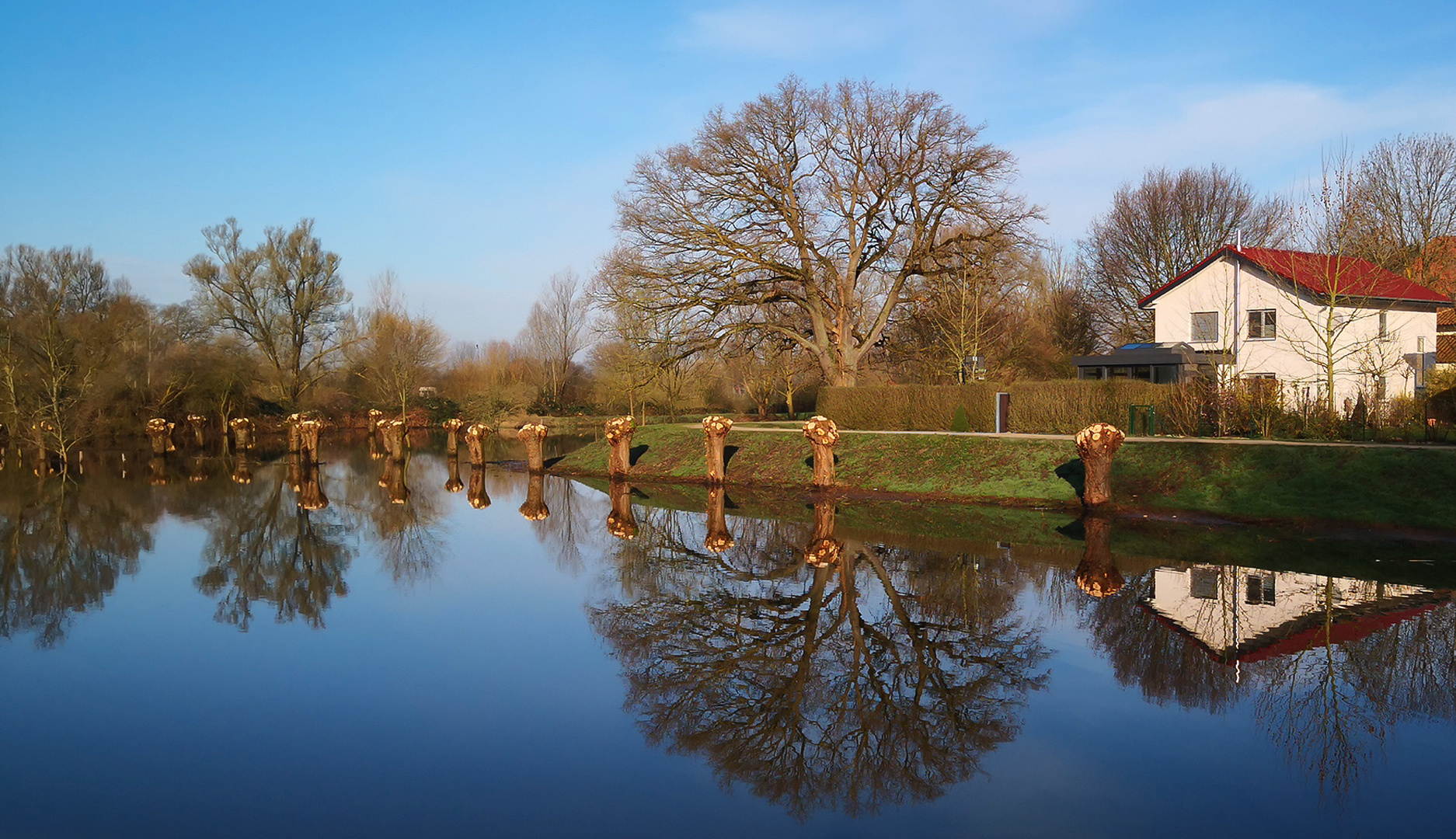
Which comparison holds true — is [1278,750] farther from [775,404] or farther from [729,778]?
[775,404]

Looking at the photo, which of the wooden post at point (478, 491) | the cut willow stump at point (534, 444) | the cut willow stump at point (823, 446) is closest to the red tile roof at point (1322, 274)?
the cut willow stump at point (823, 446)

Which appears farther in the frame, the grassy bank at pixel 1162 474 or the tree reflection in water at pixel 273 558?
the grassy bank at pixel 1162 474

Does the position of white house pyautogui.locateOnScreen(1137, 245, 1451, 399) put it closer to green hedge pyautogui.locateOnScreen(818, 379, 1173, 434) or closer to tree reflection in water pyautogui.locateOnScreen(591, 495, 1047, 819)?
green hedge pyautogui.locateOnScreen(818, 379, 1173, 434)

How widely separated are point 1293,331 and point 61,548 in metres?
33.0

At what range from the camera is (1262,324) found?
32.9 metres

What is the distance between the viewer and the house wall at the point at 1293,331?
3041cm

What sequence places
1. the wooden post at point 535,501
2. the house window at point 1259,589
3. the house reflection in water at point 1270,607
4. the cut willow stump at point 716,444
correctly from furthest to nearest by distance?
1. the cut willow stump at point 716,444
2. the wooden post at point 535,501
3. the house window at point 1259,589
4. the house reflection in water at point 1270,607

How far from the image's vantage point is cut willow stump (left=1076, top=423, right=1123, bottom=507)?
58.0ft

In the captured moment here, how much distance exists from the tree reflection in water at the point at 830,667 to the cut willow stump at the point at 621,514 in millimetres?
3415

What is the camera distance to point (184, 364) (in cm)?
4203

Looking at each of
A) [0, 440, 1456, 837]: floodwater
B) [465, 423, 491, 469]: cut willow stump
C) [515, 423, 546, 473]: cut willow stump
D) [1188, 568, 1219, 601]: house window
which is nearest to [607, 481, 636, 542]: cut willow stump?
[0, 440, 1456, 837]: floodwater

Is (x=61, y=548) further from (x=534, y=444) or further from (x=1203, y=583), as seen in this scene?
(x=1203, y=583)

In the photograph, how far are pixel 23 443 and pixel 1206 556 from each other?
1567 inches

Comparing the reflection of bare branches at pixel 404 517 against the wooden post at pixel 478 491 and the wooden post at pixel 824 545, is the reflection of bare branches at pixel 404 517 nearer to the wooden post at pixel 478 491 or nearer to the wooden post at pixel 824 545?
the wooden post at pixel 478 491
